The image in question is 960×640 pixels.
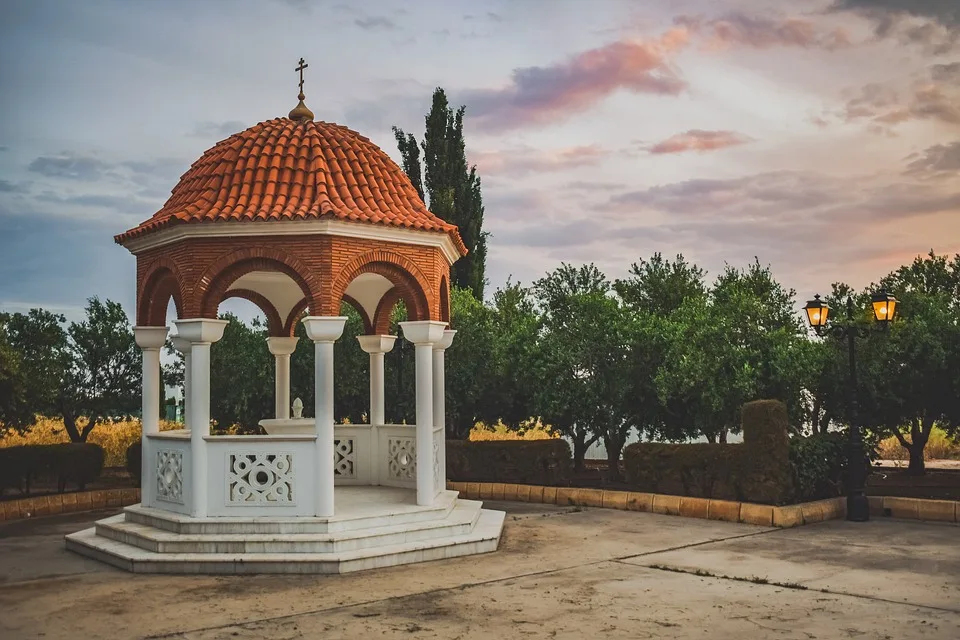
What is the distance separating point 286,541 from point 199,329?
113 inches

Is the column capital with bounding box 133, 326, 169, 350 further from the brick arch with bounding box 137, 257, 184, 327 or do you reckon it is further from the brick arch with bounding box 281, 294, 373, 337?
the brick arch with bounding box 281, 294, 373, 337

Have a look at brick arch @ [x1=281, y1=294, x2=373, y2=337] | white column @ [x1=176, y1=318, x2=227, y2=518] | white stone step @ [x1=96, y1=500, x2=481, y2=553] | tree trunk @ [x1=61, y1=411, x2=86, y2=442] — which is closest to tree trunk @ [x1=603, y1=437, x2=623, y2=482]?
brick arch @ [x1=281, y1=294, x2=373, y2=337]

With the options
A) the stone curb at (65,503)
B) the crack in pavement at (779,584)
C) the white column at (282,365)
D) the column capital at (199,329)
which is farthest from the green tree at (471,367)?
the crack in pavement at (779,584)

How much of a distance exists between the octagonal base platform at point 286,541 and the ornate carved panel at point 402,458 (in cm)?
259

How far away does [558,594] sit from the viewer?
9414 millimetres

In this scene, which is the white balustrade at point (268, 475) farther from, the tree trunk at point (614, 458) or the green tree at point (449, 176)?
the green tree at point (449, 176)

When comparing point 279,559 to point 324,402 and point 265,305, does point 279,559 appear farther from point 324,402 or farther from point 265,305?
point 265,305

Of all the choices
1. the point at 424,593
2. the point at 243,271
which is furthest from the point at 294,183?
the point at 424,593

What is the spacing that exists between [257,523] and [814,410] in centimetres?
1439

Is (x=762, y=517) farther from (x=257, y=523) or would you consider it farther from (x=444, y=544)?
(x=257, y=523)

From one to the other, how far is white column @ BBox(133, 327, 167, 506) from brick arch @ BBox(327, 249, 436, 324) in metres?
3.00

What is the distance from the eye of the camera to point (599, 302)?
65.9 ft

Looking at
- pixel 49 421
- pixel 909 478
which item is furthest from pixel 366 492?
pixel 49 421

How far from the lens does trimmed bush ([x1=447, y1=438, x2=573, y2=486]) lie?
59.2ft
